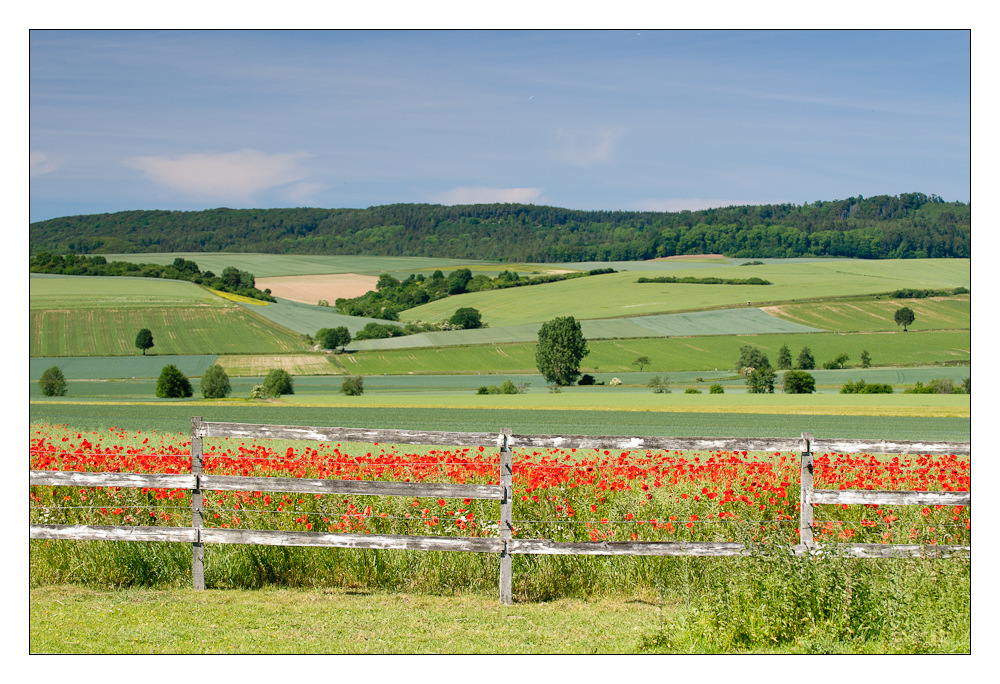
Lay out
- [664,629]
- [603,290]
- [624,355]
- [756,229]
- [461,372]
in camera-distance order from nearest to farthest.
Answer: [664,629] < [461,372] < [624,355] < [603,290] < [756,229]

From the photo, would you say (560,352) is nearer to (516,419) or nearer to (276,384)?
(276,384)

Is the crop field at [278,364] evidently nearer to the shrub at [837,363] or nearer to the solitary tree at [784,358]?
the solitary tree at [784,358]

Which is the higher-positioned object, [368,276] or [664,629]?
[368,276]

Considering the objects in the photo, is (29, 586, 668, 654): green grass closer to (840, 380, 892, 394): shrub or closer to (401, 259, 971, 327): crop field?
(840, 380, 892, 394): shrub

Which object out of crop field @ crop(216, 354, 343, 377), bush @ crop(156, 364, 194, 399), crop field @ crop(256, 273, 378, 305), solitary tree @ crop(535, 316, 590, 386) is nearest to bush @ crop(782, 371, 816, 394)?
solitary tree @ crop(535, 316, 590, 386)

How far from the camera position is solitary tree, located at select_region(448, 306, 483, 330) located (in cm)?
9619

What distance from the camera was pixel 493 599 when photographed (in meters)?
8.31

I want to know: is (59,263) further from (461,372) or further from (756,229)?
(756,229)

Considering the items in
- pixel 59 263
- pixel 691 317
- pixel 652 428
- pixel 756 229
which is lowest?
pixel 652 428

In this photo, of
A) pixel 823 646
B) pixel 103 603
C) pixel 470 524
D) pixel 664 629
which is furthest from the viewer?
pixel 470 524

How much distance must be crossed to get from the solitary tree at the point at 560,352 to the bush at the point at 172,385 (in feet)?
95.7

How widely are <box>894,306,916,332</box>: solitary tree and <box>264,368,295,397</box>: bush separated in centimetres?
6381

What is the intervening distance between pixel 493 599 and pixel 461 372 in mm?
66019

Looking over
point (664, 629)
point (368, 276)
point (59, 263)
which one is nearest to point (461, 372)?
point (59, 263)
